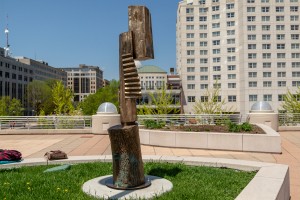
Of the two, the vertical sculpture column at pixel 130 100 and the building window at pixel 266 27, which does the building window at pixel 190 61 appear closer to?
the building window at pixel 266 27

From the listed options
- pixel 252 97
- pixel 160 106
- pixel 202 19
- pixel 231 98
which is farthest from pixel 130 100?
pixel 202 19

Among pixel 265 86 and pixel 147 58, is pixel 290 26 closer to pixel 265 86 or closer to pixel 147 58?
pixel 265 86

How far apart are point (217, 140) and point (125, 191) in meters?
7.91

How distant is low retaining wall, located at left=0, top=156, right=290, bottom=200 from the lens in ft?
15.0

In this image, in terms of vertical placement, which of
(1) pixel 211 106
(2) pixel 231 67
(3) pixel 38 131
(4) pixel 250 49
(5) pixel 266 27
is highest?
(5) pixel 266 27

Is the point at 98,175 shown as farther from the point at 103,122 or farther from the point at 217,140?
the point at 103,122

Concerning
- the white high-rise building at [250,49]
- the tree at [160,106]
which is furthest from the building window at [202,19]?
the tree at [160,106]

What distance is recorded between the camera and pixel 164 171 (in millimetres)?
7332

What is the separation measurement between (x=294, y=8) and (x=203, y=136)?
7225 centimetres

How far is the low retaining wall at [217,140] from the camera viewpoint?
1179cm

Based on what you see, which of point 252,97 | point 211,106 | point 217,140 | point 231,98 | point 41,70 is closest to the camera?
point 217,140

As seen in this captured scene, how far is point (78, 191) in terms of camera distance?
5668 millimetres

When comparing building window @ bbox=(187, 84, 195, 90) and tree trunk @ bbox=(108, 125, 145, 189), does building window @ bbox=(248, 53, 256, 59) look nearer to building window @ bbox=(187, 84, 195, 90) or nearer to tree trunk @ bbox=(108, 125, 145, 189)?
building window @ bbox=(187, 84, 195, 90)

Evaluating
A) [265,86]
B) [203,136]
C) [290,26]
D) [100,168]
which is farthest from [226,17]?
[100,168]
